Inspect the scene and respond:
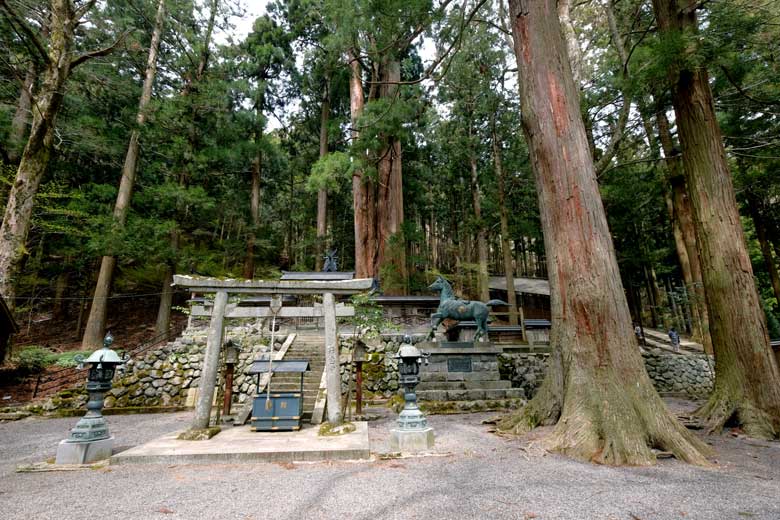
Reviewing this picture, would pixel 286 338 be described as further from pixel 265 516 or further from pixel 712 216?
pixel 712 216

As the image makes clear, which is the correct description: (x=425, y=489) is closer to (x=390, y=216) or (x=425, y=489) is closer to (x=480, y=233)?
(x=390, y=216)

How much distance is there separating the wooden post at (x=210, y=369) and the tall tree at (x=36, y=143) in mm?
6763

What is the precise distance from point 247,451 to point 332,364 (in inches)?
62.3

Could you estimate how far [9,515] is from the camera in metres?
2.55

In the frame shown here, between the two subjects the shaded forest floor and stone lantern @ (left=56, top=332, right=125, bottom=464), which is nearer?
stone lantern @ (left=56, top=332, right=125, bottom=464)

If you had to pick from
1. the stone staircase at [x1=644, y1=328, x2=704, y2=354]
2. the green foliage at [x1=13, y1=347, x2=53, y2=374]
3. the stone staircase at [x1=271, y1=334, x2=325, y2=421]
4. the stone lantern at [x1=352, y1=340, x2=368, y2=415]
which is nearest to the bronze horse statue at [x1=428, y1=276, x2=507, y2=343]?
the stone lantern at [x1=352, y1=340, x2=368, y2=415]

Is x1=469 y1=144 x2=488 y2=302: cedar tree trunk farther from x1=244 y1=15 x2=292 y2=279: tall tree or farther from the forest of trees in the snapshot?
x1=244 y1=15 x2=292 y2=279: tall tree

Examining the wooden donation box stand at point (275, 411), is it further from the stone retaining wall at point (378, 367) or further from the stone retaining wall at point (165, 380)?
the stone retaining wall at point (165, 380)

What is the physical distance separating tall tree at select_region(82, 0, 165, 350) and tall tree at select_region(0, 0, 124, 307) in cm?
334

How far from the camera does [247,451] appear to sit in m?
3.92

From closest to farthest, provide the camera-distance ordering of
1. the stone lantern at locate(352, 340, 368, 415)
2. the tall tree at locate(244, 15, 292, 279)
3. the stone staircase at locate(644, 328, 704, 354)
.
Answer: the stone lantern at locate(352, 340, 368, 415)
the stone staircase at locate(644, 328, 704, 354)
the tall tree at locate(244, 15, 292, 279)

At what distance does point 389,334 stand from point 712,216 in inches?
310

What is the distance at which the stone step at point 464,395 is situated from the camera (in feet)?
24.2

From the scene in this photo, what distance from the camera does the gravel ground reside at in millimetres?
2461
